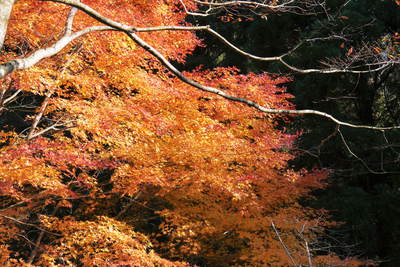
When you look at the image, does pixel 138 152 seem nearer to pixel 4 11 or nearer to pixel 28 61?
pixel 28 61

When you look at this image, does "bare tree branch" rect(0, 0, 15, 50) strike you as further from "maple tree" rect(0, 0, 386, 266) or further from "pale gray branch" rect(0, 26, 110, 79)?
"maple tree" rect(0, 0, 386, 266)

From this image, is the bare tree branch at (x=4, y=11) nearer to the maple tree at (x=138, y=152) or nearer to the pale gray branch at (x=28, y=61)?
the pale gray branch at (x=28, y=61)

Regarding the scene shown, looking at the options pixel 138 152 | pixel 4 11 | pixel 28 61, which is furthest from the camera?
pixel 138 152

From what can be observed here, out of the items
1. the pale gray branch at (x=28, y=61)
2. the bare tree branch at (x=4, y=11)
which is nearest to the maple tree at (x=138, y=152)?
the pale gray branch at (x=28, y=61)

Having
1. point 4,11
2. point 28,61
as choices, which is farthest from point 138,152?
point 4,11

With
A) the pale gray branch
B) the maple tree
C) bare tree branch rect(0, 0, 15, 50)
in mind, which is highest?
bare tree branch rect(0, 0, 15, 50)

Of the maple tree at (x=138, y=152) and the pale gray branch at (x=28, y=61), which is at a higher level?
the pale gray branch at (x=28, y=61)

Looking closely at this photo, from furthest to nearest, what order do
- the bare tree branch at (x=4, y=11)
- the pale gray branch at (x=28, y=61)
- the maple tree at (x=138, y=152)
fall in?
the maple tree at (x=138, y=152)
the pale gray branch at (x=28, y=61)
the bare tree branch at (x=4, y=11)

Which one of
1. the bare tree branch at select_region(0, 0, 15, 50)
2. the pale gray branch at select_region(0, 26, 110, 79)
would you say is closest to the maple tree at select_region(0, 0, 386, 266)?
the pale gray branch at select_region(0, 26, 110, 79)

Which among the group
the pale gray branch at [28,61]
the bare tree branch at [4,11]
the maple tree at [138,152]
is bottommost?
the maple tree at [138,152]

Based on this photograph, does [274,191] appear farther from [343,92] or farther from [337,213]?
[343,92]

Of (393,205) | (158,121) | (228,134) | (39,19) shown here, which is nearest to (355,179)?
(393,205)

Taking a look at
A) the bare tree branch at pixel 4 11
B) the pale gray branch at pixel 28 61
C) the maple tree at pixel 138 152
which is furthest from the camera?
the maple tree at pixel 138 152

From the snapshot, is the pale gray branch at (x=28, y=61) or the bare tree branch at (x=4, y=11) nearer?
the bare tree branch at (x=4, y=11)
